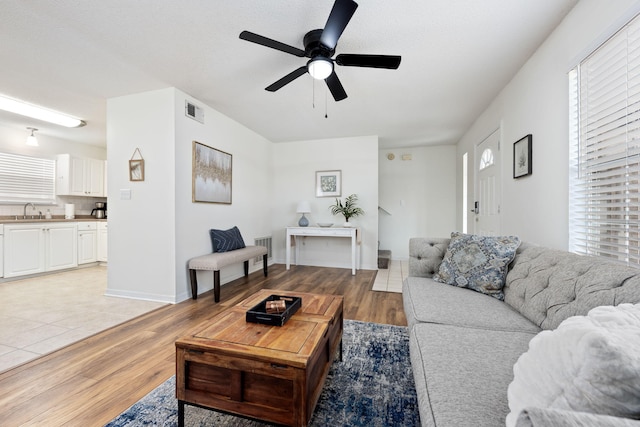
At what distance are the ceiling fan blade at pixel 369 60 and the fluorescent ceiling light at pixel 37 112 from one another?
3907mm

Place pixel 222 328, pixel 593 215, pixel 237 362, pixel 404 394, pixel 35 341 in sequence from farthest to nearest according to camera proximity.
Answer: pixel 35 341 < pixel 593 215 < pixel 404 394 < pixel 222 328 < pixel 237 362

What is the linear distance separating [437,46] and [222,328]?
256 centimetres

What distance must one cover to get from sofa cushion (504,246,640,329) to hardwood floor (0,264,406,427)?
1092 mm

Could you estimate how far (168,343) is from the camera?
6.64 feet

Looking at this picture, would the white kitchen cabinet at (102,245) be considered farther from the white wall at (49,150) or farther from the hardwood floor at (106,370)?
the hardwood floor at (106,370)

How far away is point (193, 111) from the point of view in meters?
3.16

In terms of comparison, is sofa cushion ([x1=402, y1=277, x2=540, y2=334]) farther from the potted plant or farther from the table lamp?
the table lamp

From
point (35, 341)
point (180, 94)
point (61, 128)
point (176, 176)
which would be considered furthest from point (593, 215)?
point (61, 128)

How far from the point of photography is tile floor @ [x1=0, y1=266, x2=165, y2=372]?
1.96m

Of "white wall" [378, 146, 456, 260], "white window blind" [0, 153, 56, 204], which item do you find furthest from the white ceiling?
"white wall" [378, 146, 456, 260]

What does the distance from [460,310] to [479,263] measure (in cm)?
50

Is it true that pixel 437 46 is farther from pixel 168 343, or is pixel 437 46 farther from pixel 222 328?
pixel 168 343

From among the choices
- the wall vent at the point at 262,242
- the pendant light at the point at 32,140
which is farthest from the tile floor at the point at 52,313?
the pendant light at the point at 32,140

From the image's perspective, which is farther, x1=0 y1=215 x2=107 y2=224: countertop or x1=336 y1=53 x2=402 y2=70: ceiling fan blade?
x1=0 y1=215 x2=107 y2=224: countertop
